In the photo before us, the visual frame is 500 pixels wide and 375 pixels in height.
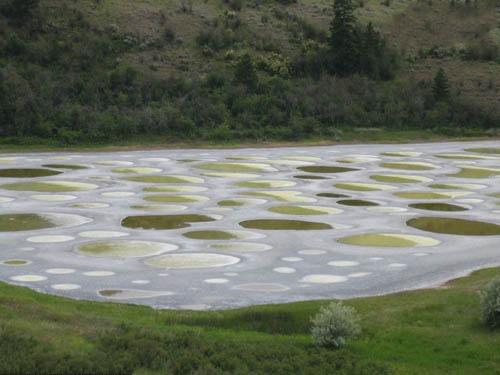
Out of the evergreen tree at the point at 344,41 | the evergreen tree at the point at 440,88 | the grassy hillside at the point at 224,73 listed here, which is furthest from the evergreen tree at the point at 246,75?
the evergreen tree at the point at 440,88

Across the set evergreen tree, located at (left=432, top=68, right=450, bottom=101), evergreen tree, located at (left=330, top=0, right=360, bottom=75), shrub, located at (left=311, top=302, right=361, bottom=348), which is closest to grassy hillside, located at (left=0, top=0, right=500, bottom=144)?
evergreen tree, located at (left=432, top=68, right=450, bottom=101)

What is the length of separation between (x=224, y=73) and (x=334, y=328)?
50.4m

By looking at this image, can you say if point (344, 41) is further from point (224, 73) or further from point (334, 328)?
point (334, 328)

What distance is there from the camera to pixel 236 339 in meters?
13.8

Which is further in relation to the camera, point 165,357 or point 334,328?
point 334,328

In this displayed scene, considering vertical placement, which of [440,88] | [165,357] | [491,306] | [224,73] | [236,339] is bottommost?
[236,339]

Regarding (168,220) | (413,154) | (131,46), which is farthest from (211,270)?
(131,46)

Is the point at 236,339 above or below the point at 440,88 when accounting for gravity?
below

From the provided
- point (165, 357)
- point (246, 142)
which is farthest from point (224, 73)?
point (165, 357)

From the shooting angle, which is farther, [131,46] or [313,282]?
[131,46]

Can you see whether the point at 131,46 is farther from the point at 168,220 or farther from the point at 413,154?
the point at 168,220

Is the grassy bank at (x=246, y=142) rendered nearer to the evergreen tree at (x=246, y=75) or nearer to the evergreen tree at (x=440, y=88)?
the evergreen tree at (x=440, y=88)

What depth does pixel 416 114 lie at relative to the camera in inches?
2355

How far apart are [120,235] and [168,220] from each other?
2.76 metres
